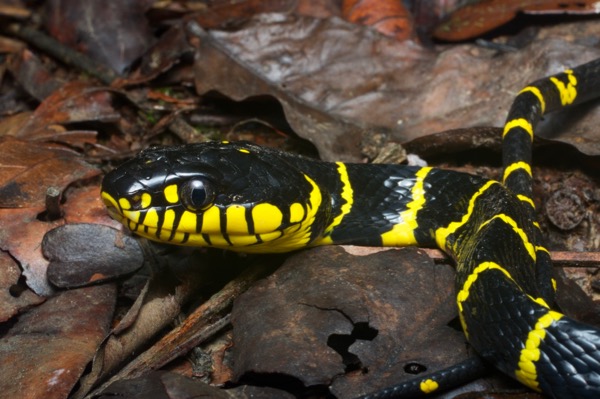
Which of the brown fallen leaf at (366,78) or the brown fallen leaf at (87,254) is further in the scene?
the brown fallen leaf at (366,78)

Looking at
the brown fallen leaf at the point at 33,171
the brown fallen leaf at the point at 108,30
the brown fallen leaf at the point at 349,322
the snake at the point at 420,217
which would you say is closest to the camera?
the snake at the point at 420,217

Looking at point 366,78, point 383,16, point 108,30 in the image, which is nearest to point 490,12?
point 383,16

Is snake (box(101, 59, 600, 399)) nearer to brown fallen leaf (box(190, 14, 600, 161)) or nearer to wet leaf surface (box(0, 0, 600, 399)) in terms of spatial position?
wet leaf surface (box(0, 0, 600, 399))

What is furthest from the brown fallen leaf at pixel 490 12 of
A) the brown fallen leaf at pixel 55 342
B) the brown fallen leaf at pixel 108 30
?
the brown fallen leaf at pixel 55 342

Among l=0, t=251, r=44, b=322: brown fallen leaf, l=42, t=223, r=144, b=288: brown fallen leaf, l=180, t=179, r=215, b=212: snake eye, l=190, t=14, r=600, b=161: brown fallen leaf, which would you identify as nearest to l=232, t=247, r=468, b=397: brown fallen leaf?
l=180, t=179, r=215, b=212: snake eye

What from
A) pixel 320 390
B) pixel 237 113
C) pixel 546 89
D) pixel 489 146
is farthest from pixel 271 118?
pixel 320 390

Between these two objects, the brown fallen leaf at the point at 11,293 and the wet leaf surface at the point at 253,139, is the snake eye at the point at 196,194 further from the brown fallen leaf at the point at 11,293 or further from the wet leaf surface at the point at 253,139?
the brown fallen leaf at the point at 11,293

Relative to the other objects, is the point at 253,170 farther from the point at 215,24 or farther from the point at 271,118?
the point at 215,24

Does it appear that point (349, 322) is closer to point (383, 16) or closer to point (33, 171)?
point (33, 171)
